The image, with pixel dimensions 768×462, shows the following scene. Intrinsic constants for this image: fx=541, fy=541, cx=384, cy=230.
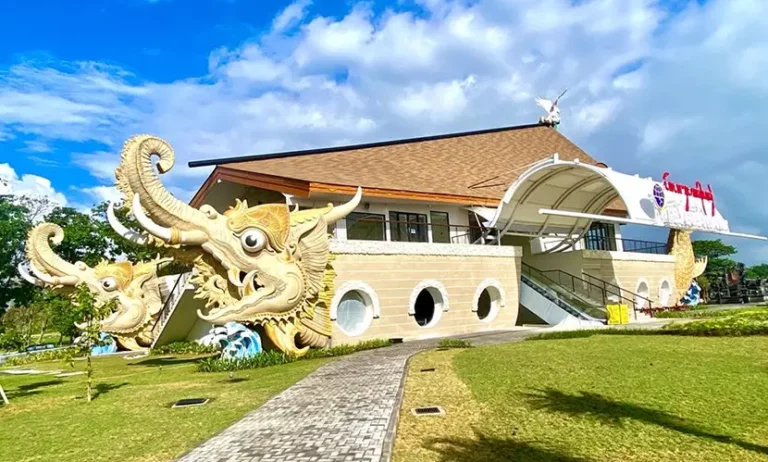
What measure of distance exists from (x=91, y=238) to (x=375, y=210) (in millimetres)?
21033

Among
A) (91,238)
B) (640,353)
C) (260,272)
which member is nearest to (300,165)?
(260,272)

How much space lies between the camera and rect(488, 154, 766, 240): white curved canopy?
1650 centimetres

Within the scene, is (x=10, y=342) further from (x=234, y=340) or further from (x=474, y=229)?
(x=474, y=229)

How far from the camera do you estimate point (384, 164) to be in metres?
19.3

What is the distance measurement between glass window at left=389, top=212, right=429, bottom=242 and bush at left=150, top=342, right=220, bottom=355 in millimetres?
6623

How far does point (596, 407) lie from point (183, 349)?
15035 mm

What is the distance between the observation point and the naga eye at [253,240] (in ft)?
37.5

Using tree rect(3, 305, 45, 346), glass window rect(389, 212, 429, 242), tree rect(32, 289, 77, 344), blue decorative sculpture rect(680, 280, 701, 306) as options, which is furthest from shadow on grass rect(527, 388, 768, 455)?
tree rect(3, 305, 45, 346)

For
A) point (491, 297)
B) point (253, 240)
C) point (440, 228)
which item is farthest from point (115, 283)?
point (491, 297)

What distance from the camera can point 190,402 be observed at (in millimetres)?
7465

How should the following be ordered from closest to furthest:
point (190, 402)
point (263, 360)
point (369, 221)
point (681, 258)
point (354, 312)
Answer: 1. point (190, 402)
2. point (263, 360)
3. point (354, 312)
4. point (369, 221)
5. point (681, 258)

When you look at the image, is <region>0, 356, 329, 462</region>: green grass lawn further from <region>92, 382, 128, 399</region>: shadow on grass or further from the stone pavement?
the stone pavement

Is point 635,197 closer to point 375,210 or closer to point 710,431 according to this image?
point 375,210

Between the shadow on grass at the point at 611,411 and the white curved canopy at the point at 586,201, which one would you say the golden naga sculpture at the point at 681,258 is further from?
the shadow on grass at the point at 611,411
